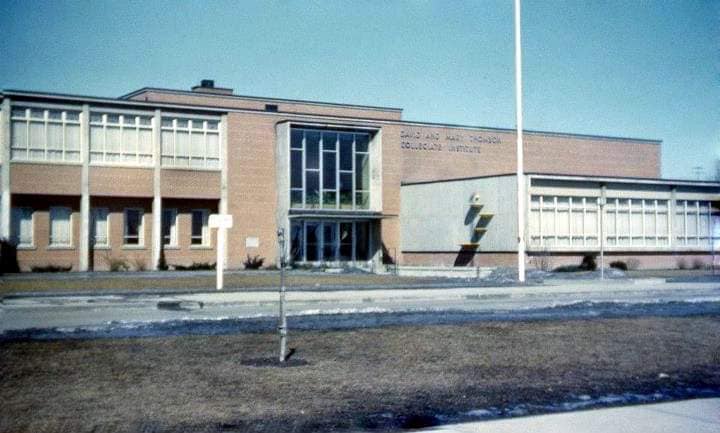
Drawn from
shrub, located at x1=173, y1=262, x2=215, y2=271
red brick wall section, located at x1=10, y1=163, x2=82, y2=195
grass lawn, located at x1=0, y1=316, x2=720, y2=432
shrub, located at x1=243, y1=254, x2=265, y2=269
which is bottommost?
grass lawn, located at x1=0, y1=316, x2=720, y2=432

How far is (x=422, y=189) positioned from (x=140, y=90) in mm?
17456

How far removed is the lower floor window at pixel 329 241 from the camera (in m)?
48.3

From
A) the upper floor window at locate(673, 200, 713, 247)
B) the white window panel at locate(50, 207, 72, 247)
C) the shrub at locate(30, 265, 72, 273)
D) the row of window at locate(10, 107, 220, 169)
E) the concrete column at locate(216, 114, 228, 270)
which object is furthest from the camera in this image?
the upper floor window at locate(673, 200, 713, 247)

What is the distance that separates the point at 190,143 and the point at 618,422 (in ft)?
131

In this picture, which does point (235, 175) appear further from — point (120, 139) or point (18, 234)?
point (18, 234)

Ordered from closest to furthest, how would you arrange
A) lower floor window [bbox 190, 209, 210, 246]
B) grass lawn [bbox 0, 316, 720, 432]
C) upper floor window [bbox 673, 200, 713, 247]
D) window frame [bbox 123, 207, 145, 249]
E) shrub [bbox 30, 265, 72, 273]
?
grass lawn [bbox 0, 316, 720, 432] < shrub [bbox 30, 265, 72, 273] < window frame [bbox 123, 207, 145, 249] < lower floor window [bbox 190, 209, 210, 246] < upper floor window [bbox 673, 200, 713, 247]

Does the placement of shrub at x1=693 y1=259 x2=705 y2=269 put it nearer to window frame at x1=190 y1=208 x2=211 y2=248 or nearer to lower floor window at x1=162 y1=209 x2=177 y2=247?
window frame at x1=190 y1=208 x2=211 y2=248

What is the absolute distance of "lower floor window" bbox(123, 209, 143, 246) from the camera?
4509cm

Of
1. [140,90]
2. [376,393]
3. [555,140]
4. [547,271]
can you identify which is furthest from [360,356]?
[555,140]

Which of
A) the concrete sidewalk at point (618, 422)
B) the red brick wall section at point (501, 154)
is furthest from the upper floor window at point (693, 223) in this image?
the concrete sidewalk at point (618, 422)

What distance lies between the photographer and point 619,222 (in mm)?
46469

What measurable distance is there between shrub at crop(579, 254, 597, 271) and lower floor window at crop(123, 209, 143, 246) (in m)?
22.5

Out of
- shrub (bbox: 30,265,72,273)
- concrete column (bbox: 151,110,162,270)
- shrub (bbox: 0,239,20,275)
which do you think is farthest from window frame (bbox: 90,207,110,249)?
shrub (bbox: 0,239,20,275)

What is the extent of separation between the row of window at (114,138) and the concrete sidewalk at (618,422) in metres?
37.8
